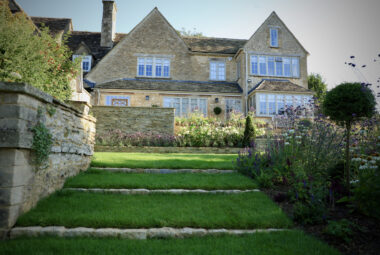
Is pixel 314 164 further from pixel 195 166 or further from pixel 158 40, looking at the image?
pixel 158 40

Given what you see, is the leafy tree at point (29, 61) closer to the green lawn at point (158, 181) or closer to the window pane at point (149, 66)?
the green lawn at point (158, 181)

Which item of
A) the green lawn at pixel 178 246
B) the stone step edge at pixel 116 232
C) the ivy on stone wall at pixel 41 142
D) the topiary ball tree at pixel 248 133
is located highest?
the topiary ball tree at pixel 248 133

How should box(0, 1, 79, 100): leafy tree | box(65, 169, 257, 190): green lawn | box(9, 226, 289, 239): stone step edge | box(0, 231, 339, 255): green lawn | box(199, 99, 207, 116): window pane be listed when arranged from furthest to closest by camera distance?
1. box(199, 99, 207, 116): window pane
2. box(0, 1, 79, 100): leafy tree
3. box(65, 169, 257, 190): green lawn
4. box(9, 226, 289, 239): stone step edge
5. box(0, 231, 339, 255): green lawn

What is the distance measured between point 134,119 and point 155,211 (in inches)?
378

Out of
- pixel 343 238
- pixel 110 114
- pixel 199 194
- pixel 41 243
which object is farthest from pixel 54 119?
pixel 110 114

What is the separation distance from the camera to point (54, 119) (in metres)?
4.35

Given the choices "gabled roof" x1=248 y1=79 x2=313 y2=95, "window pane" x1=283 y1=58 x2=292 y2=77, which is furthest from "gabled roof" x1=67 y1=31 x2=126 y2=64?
"window pane" x1=283 y1=58 x2=292 y2=77

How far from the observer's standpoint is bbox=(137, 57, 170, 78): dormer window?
19.9m

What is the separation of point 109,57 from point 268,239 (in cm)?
1934

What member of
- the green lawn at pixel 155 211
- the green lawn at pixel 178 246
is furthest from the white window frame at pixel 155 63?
the green lawn at pixel 178 246

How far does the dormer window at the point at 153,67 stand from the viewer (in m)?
19.9

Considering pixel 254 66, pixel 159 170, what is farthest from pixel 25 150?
pixel 254 66

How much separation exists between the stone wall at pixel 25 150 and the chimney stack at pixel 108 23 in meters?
18.9

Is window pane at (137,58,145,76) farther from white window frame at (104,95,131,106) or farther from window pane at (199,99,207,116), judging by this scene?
window pane at (199,99,207,116)
